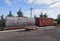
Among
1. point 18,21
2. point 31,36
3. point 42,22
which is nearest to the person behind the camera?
point 31,36

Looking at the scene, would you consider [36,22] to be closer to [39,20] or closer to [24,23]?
[39,20]

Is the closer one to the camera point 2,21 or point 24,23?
point 2,21

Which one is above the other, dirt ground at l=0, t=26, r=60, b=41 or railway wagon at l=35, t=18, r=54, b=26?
railway wagon at l=35, t=18, r=54, b=26

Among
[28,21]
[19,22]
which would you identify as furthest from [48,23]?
[19,22]

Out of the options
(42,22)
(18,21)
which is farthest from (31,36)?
(42,22)

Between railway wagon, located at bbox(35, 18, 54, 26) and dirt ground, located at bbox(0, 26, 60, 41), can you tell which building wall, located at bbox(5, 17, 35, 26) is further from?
dirt ground, located at bbox(0, 26, 60, 41)

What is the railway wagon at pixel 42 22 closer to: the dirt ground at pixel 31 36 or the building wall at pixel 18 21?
the building wall at pixel 18 21

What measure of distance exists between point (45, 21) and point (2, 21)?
16897 mm

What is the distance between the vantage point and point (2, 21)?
4253 cm

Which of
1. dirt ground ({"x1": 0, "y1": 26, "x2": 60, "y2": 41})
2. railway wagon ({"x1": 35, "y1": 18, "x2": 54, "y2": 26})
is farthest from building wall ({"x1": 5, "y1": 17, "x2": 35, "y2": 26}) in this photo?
dirt ground ({"x1": 0, "y1": 26, "x2": 60, "y2": 41})

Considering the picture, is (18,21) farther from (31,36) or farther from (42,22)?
(31,36)

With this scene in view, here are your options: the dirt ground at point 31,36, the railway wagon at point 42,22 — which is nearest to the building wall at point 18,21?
the railway wagon at point 42,22

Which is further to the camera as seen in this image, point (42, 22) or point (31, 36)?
point (42, 22)

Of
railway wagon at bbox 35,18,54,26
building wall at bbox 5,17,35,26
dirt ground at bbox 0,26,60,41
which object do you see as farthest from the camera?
railway wagon at bbox 35,18,54,26
